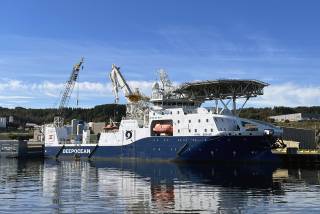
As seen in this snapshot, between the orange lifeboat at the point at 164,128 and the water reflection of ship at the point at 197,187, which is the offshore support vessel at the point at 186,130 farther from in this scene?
the water reflection of ship at the point at 197,187

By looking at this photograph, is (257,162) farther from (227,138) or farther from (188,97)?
(188,97)

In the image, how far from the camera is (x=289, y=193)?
1248 inches

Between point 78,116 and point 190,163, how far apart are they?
123 meters

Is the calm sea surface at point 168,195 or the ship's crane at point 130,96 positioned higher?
the ship's crane at point 130,96

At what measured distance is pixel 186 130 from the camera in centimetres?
6300

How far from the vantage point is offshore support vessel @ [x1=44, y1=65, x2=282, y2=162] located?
60375 mm

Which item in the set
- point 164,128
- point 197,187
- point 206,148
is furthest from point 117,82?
point 197,187

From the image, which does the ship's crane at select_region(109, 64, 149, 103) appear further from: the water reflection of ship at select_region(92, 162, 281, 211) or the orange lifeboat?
the water reflection of ship at select_region(92, 162, 281, 211)

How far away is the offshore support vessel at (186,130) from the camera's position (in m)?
60.4

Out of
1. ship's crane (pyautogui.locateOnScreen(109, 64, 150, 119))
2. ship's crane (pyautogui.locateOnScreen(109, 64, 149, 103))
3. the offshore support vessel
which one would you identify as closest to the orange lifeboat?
the offshore support vessel

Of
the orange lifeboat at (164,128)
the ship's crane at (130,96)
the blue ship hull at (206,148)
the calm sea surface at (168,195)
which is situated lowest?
the calm sea surface at (168,195)

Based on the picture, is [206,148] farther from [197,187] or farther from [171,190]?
[171,190]

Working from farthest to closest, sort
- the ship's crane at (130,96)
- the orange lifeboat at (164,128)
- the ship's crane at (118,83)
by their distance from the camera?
the ship's crane at (118,83) < the ship's crane at (130,96) < the orange lifeboat at (164,128)

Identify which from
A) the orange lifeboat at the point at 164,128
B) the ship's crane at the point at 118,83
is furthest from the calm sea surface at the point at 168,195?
the ship's crane at the point at 118,83
